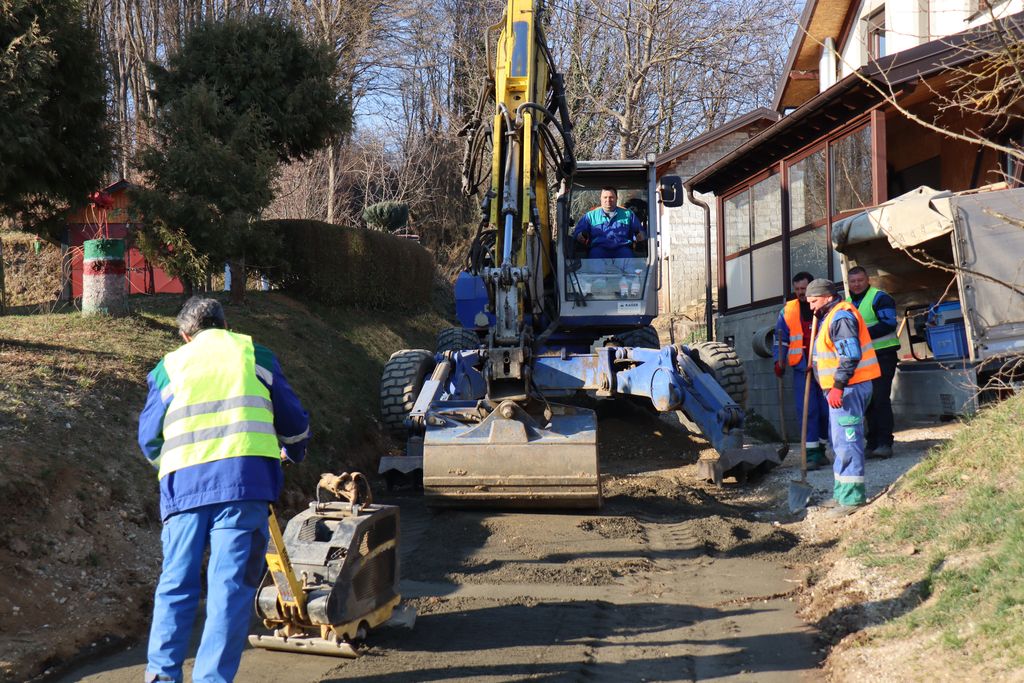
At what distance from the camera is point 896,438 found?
11641 mm

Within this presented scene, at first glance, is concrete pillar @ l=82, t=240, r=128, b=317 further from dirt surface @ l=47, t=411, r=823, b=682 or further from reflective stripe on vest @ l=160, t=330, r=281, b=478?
reflective stripe on vest @ l=160, t=330, r=281, b=478

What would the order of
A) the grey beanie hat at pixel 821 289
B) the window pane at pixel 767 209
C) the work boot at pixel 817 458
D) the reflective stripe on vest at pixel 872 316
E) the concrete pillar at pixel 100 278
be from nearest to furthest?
1. the grey beanie hat at pixel 821 289
2. the reflective stripe on vest at pixel 872 316
3. the work boot at pixel 817 458
4. the concrete pillar at pixel 100 278
5. the window pane at pixel 767 209

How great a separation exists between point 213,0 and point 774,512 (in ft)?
82.5

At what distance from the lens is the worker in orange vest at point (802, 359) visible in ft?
35.0

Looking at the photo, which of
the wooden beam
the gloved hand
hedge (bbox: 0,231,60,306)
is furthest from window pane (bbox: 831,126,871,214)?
hedge (bbox: 0,231,60,306)

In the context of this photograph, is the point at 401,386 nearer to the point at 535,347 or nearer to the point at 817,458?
the point at 535,347

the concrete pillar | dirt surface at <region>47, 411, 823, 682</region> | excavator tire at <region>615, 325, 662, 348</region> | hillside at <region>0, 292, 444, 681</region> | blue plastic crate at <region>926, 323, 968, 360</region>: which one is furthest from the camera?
excavator tire at <region>615, 325, 662, 348</region>

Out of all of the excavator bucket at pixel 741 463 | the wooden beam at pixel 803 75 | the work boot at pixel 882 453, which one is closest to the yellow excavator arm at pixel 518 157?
the excavator bucket at pixel 741 463

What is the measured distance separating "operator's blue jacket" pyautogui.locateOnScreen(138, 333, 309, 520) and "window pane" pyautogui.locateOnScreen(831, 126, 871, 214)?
1093 cm

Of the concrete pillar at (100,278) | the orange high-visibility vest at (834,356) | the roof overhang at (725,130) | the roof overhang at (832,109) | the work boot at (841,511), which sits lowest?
the work boot at (841,511)

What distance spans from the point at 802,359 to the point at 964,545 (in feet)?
17.2

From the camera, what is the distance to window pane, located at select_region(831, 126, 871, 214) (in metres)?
14.2

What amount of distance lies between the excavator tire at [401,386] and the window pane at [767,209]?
27.0 ft

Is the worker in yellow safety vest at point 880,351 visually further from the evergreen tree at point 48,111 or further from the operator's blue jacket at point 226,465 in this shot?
the evergreen tree at point 48,111
